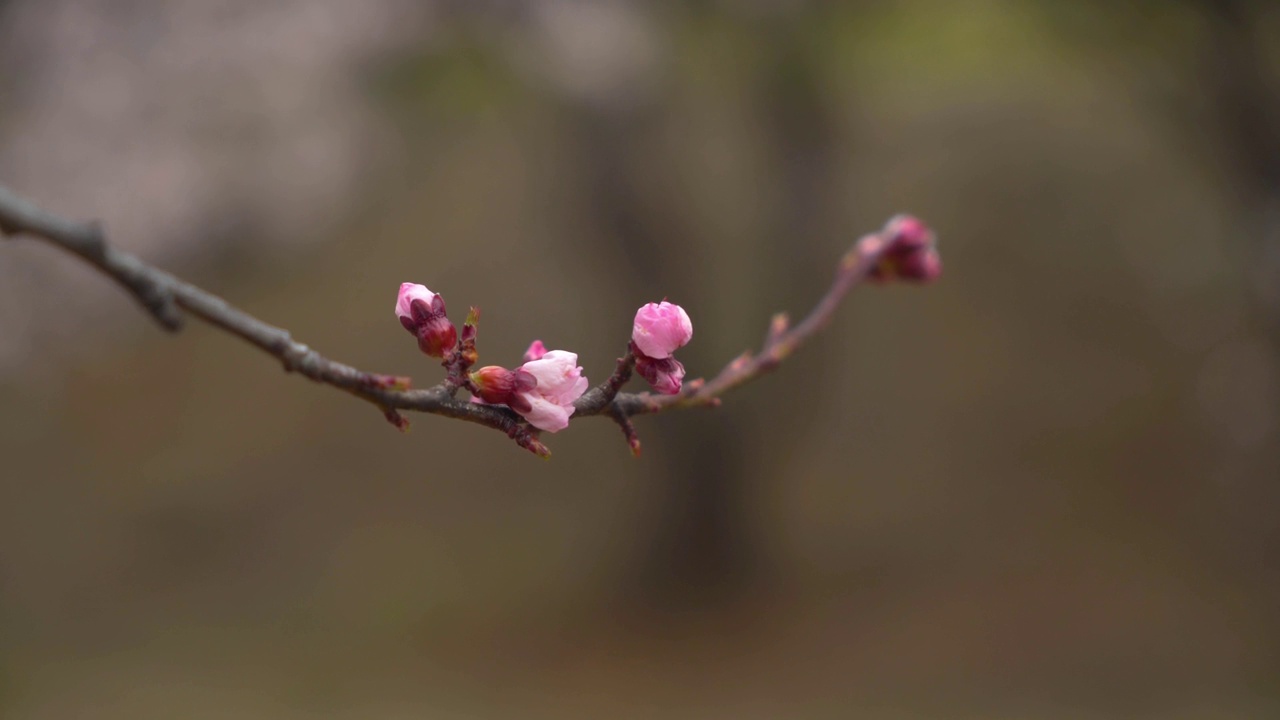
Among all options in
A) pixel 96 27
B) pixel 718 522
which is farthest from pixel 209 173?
pixel 718 522

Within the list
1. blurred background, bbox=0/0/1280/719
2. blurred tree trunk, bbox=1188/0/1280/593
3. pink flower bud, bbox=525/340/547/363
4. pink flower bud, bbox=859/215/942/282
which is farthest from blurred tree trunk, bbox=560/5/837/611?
pink flower bud, bbox=525/340/547/363

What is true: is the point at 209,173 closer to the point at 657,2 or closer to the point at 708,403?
the point at 657,2

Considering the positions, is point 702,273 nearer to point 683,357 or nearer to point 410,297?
point 683,357

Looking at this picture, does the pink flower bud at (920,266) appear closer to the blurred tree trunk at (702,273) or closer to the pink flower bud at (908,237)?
the pink flower bud at (908,237)

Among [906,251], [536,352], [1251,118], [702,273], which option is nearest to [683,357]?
[702,273]

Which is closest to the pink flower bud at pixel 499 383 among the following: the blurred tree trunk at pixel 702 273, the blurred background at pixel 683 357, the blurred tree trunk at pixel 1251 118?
the blurred background at pixel 683 357

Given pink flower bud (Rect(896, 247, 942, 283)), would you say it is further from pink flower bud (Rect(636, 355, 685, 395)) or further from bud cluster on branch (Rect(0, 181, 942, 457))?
pink flower bud (Rect(636, 355, 685, 395))
